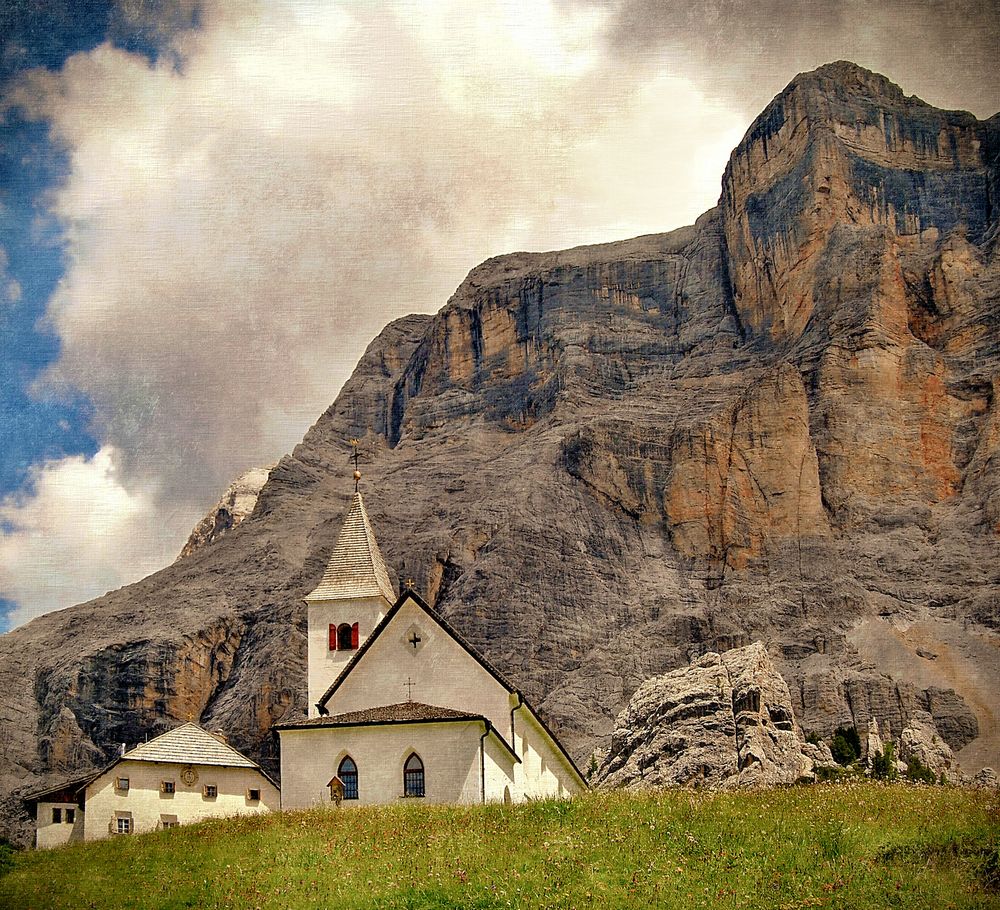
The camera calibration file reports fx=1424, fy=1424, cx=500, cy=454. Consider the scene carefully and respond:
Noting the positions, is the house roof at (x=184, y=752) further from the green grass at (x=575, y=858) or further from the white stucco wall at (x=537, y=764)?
the green grass at (x=575, y=858)

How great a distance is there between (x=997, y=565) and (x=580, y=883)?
98.0 meters

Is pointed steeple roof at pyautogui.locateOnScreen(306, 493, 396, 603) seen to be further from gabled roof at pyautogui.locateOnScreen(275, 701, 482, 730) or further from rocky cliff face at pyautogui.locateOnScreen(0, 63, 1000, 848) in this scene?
rocky cliff face at pyautogui.locateOnScreen(0, 63, 1000, 848)

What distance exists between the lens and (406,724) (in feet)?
119

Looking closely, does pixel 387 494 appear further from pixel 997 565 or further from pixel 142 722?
pixel 997 565

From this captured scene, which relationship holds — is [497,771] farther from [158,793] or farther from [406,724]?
[158,793]

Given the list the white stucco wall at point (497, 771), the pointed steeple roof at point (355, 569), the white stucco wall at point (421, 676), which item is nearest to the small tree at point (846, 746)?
the pointed steeple roof at point (355, 569)

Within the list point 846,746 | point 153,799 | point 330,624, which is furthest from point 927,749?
point 153,799

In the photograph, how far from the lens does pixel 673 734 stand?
60.8 metres

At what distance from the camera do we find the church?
3594 cm

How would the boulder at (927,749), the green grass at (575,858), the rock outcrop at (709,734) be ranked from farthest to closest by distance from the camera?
the boulder at (927,749) < the rock outcrop at (709,734) < the green grass at (575,858)

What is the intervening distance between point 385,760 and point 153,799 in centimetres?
975

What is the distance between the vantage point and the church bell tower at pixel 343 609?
44344 mm

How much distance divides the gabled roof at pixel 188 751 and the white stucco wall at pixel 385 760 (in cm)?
695

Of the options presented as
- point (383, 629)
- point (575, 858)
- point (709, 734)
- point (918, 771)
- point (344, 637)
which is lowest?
point (575, 858)
